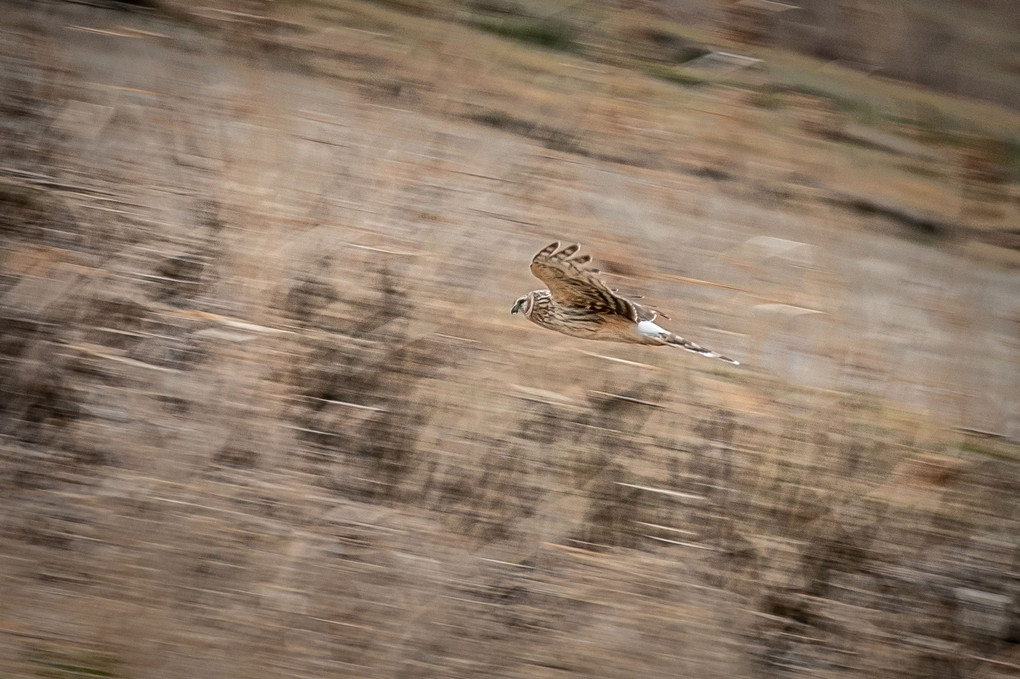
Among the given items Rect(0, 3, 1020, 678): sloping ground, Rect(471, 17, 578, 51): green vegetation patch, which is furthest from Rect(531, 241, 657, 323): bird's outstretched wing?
Rect(471, 17, 578, 51): green vegetation patch

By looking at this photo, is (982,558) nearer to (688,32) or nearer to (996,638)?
(996,638)

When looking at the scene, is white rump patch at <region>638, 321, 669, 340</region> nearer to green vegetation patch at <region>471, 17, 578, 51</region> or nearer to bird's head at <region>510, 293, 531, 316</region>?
bird's head at <region>510, 293, 531, 316</region>

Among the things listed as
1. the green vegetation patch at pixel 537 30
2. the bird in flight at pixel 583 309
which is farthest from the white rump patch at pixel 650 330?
the green vegetation patch at pixel 537 30

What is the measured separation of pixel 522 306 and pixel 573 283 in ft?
0.59

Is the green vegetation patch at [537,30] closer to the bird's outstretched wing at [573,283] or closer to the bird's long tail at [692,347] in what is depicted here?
the bird's outstretched wing at [573,283]

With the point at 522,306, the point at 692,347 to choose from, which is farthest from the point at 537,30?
the point at 692,347

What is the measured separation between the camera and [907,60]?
7.01 feet

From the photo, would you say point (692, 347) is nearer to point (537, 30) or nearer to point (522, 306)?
point (522, 306)

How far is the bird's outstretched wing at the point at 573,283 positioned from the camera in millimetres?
1624

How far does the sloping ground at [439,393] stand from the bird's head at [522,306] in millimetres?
55

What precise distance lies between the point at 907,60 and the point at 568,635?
1.80 meters

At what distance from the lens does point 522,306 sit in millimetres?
1788

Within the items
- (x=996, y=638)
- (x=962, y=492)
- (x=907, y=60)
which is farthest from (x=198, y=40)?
(x=996, y=638)

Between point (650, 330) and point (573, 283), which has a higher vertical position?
point (573, 283)
